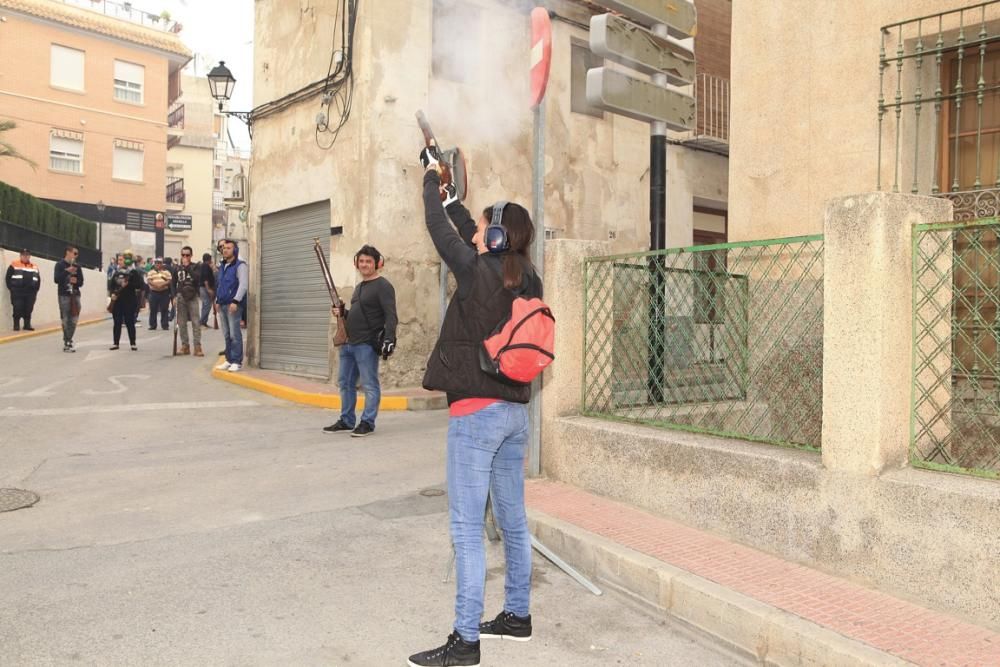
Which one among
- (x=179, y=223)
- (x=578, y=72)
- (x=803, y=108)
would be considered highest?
(x=179, y=223)

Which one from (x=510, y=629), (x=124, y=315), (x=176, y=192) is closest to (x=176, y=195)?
(x=176, y=192)

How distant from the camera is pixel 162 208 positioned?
34844 mm

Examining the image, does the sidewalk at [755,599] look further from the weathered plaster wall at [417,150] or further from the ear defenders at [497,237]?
the weathered plaster wall at [417,150]

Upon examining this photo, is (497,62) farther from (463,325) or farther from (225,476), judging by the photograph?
(463,325)

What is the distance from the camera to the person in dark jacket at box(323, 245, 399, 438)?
24.2 ft

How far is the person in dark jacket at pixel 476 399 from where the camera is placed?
2986mm

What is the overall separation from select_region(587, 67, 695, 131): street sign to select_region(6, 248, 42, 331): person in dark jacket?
15542mm

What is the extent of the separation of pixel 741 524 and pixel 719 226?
37.5ft

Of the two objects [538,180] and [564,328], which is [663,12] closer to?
[538,180]

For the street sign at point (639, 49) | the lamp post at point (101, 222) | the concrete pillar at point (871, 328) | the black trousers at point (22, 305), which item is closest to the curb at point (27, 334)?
the black trousers at point (22, 305)

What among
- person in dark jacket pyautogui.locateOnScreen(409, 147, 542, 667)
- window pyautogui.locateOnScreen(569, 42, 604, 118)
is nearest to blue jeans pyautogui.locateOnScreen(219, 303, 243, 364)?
window pyautogui.locateOnScreen(569, 42, 604, 118)

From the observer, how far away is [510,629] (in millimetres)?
3264

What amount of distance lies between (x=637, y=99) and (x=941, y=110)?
9.25 feet

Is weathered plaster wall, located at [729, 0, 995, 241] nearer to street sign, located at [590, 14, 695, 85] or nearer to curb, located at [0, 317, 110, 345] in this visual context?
street sign, located at [590, 14, 695, 85]
